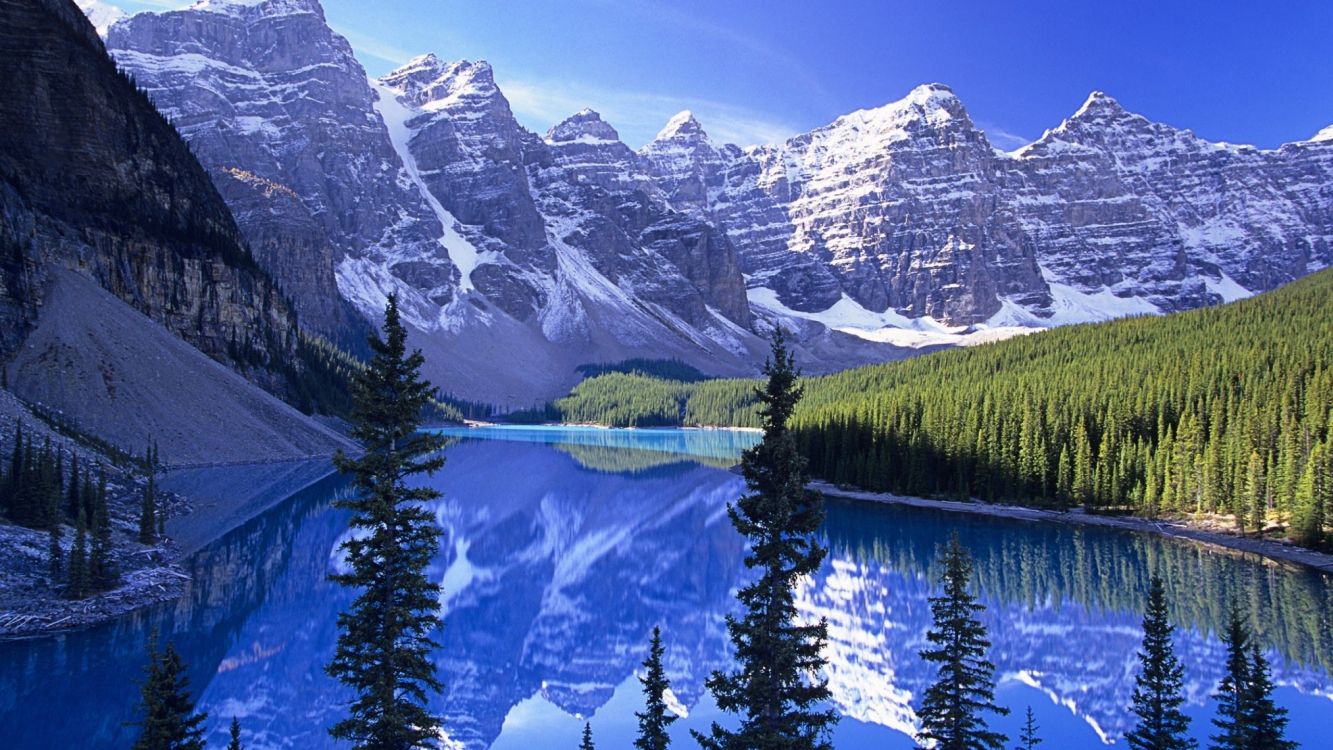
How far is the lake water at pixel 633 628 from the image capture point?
2564 centimetres

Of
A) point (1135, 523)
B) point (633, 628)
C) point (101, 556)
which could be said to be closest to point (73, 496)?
point (101, 556)

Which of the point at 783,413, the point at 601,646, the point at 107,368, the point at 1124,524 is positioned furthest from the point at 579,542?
the point at 783,413

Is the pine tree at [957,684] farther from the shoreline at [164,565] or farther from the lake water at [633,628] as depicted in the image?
the shoreline at [164,565]

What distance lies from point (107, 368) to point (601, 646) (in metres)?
56.7

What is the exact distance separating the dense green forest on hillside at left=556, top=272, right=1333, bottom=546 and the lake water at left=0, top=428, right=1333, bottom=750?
23.7ft

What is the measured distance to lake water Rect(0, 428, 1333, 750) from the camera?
2564 cm

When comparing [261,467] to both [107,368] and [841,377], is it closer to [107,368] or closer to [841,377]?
[107,368]

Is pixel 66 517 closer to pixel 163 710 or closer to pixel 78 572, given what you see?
pixel 78 572

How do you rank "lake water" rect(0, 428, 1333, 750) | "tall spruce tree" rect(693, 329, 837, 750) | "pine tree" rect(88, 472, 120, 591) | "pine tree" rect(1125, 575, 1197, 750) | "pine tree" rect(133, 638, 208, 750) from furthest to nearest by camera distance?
"pine tree" rect(88, 472, 120, 591), "lake water" rect(0, 428, 1333, 750), "pine tree" rect(1125, 575, 1197, 750), "tall spruce tree" rect(693, 329, 837, 750), "pine tree" rect(133, 638, 208, 750)

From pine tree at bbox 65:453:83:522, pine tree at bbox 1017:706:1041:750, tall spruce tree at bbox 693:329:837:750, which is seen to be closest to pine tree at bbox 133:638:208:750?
tall spruce tree at bbox 693:329:837:750

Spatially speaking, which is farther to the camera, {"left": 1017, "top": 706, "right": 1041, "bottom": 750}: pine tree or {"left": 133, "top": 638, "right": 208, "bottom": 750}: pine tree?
{"left": 1017, "top": 706, "right": 1041, "bottom": 750}: pine tree

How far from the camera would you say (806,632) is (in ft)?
46.9

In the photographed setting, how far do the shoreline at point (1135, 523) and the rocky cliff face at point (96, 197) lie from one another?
68854 millimetres

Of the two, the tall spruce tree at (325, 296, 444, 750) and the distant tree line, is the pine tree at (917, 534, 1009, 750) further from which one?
the distant tree line
